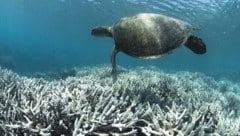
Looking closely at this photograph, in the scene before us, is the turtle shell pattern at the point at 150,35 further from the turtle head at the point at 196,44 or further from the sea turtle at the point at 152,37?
the turtle head at the point at 196,44

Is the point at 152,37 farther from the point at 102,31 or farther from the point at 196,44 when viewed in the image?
the point at 102,31

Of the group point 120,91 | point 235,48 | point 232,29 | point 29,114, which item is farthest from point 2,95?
point 235,48

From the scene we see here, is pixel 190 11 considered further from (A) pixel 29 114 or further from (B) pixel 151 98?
(A) pixel 29 114

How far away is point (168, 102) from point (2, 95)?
2.98 m

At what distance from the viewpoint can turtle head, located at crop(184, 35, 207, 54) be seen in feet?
18.3

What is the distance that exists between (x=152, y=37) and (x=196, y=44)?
0.88m

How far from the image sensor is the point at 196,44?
222 inches

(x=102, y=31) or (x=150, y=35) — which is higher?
(x=102, y=31)

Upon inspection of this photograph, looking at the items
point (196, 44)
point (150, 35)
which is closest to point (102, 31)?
Result: point (150, 35)

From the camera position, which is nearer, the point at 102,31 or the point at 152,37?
the point at 152,37

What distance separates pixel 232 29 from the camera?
43312 millimetres

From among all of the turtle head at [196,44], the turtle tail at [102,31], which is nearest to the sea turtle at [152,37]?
the turtle head at [196,44]

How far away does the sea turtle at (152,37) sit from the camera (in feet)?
17.5

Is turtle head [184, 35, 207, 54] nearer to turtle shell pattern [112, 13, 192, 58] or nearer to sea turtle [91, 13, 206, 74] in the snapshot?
sea turtle [91, 13, 206, 74]
